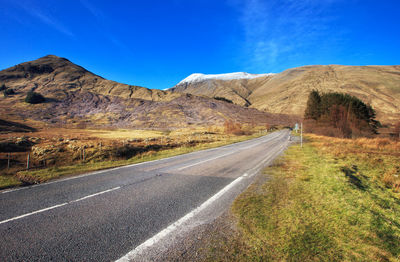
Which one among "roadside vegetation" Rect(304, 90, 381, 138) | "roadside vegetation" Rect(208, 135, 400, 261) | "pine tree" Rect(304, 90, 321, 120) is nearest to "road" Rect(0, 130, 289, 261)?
"roadside vegetation" Rect(208, 135, 400, 261)

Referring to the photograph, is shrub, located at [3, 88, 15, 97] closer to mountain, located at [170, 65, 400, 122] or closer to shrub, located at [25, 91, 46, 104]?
shrub, located at [25, 91, 46, 104]

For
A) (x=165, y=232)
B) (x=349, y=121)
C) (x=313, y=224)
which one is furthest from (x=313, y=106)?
(x=165, y=232)

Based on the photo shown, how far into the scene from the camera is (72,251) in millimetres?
3096

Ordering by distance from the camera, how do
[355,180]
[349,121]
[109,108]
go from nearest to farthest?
[355,180] < [349,121] < [109,108]

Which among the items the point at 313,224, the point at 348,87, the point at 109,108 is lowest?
the point at 313,224

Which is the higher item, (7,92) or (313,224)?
(7,92)

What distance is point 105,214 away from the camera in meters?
4.45

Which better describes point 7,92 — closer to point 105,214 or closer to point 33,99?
point 33,99

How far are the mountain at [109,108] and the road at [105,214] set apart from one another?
67.8m

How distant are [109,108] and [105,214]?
10130 cm

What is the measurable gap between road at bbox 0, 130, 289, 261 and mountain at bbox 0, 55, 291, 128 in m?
67.8

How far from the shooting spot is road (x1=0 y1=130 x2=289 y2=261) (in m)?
3.15

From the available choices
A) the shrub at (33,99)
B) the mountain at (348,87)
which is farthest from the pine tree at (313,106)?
the shrub at (33,99)

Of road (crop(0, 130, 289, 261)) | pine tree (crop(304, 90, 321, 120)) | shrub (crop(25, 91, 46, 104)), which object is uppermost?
shrub (crop(25, 91, 46, 104))
